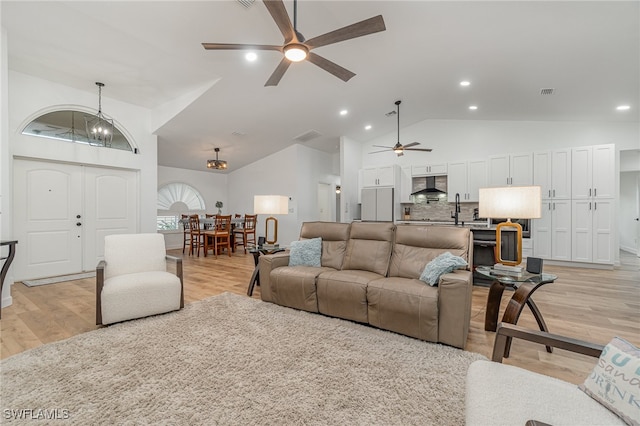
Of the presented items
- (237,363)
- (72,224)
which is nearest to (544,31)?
(237,363)

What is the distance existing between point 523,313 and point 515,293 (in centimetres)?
118

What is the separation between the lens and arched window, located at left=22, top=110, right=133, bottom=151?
4266 millimetres

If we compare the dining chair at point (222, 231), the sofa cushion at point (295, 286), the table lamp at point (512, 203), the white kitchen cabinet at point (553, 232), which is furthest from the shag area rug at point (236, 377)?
the white kitchen cabinet at point (553, 232)

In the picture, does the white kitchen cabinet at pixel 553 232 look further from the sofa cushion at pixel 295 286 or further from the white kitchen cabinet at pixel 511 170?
the sofa cushion at pixel 295 286

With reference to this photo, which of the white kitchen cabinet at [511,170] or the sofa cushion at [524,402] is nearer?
the sofa cushion at [524,402]

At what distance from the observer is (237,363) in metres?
2.02

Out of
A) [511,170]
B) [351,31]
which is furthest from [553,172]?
[351,31]

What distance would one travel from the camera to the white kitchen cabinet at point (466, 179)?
6312mm

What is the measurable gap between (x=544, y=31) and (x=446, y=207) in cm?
426

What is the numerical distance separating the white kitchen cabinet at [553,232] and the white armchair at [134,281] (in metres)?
6.56

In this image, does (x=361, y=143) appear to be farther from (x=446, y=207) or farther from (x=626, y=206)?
(x=626, y=206)

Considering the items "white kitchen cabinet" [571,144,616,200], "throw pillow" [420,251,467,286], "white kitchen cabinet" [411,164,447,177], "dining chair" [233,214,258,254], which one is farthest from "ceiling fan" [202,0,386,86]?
"white kitchen cabinet" [571,144,616,200]

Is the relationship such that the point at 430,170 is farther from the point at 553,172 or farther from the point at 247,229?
the point at 247,229

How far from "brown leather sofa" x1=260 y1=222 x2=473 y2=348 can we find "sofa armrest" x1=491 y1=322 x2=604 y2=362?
91 cm
